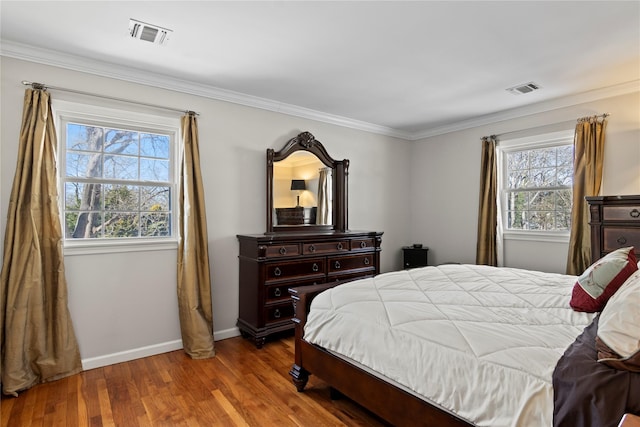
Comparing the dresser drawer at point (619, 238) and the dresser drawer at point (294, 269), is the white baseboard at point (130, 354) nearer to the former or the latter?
the dresser drawer at point (294, 269)

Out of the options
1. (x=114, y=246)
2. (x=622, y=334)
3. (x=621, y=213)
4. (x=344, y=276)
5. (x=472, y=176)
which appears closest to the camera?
(x=622, y=334)

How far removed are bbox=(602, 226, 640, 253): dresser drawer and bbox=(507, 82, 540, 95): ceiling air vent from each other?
4.81 ft

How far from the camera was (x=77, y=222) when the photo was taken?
290 cm

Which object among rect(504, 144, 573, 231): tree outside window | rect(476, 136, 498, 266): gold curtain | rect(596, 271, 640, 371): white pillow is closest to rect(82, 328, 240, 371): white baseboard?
rect(596, 271, 640, 371): white pillow

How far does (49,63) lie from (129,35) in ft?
2.69

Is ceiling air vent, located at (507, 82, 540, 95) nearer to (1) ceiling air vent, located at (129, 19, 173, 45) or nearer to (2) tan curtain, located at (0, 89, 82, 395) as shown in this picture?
(1) ceiling air vent, located at (129, 19, 173, 45)

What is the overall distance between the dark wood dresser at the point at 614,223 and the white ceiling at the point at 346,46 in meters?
1.16

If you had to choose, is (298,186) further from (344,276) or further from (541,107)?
(541,107)

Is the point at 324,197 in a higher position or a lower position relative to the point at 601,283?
higher

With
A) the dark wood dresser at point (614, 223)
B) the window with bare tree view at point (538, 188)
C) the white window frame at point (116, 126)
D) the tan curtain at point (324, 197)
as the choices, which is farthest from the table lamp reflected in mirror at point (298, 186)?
the dark wood dresser at point (614, 223)

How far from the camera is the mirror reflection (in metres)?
3.88

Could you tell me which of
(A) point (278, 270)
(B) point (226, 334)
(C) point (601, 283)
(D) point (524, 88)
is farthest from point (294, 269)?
(D) point (524, 88)

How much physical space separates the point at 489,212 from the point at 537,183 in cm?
62

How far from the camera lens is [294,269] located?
3480 mm
